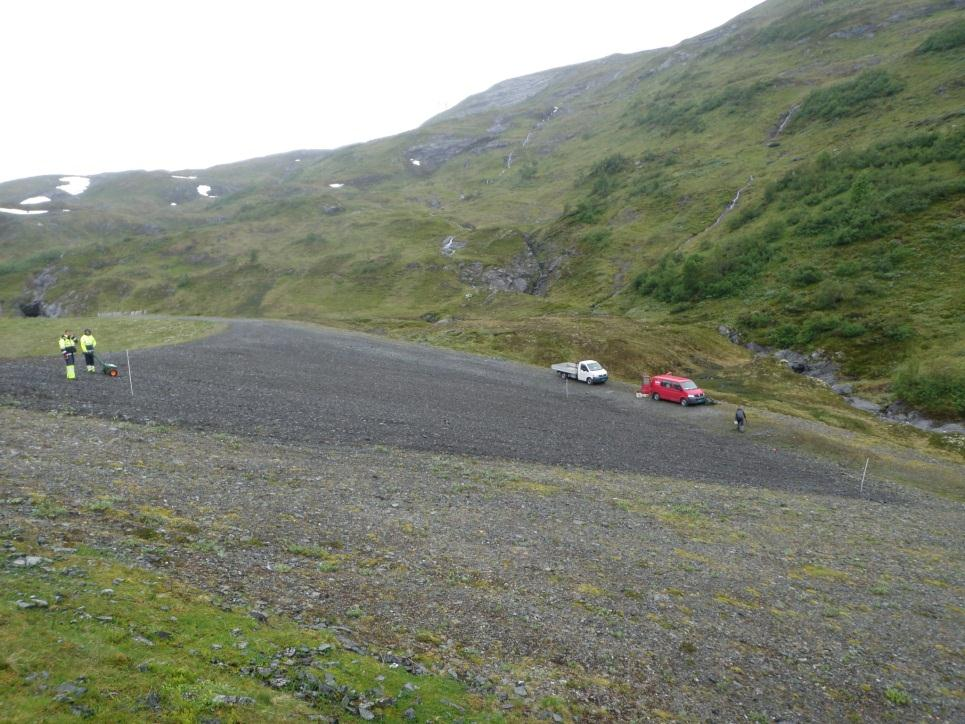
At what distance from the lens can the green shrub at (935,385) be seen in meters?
40.4

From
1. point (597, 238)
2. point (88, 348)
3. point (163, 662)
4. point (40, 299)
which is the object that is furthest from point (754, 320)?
point (40, 299)

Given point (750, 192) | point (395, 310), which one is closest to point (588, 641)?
point (395, 310)

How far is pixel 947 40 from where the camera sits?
105 metres

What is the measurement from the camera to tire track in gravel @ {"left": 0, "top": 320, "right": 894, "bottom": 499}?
26.3 metres

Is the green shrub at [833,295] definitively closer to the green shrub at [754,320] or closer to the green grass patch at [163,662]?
the green shrub at [754,320]

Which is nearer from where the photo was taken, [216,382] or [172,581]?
[172,581]

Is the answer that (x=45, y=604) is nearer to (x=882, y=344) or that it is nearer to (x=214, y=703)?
(x=214, y=703)

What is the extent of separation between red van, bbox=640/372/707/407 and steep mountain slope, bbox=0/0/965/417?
703 inches

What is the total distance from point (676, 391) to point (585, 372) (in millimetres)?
7974

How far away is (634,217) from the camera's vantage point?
10844 centimetres

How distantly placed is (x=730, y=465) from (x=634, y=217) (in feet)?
289

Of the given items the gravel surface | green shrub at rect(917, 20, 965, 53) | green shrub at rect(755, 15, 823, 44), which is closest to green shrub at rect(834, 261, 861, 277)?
the gravel surface

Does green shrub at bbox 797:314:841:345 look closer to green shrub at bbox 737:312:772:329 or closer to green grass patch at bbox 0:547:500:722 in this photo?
green shrub at bbox 737:312:772:329

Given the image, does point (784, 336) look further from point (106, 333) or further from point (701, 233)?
point (106, 333)
